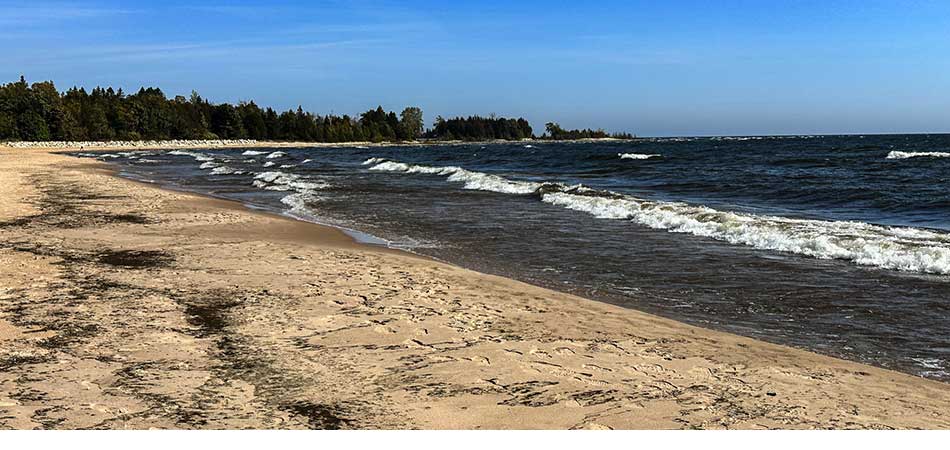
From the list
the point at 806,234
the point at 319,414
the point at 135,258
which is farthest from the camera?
the point at 806,234

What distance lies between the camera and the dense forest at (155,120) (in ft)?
356

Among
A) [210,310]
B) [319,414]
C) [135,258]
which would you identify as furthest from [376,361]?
[135,258]

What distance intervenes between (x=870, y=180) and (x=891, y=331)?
2408 centimetres

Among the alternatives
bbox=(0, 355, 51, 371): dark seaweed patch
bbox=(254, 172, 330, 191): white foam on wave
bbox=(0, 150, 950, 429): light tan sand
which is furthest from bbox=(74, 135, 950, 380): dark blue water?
bbox=(0, 355, 51, 371): dark seaweed patch

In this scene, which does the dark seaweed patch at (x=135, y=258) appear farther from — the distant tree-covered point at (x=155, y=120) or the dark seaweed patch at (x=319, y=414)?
the distant tree-covered point at (x=155, y=120)

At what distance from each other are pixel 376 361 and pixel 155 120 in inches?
5731

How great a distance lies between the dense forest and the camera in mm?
108562

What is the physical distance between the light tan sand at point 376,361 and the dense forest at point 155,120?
119 meters

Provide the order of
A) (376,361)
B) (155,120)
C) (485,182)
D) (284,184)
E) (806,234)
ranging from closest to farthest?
(376,361), (806,234), (284,184), (485,182), (155,120)

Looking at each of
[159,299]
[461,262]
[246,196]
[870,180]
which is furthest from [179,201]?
[870,180]

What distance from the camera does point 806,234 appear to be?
12297mm

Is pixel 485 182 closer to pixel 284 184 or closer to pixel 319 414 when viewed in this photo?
→ pixel 284 184

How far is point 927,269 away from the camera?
31.2 ft
